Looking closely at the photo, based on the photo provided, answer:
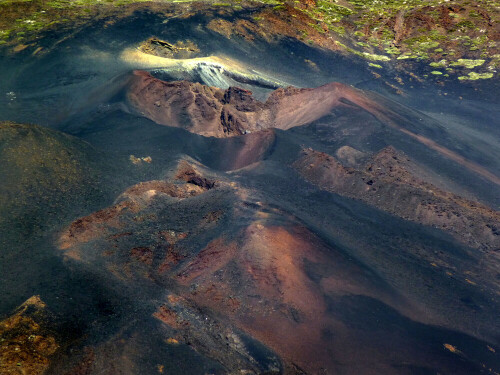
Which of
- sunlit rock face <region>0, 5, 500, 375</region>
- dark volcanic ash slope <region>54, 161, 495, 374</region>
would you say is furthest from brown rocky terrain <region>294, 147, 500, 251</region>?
dark volcanic ash slope <region>54, 161, 495, 374</region>

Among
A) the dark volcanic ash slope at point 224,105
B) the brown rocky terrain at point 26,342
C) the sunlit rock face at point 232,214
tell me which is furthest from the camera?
the dark volcanic ash slope at point 224,105

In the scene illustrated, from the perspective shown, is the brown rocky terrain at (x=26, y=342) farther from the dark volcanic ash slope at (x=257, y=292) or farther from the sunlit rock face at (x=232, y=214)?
the dark volcanic ash slope at (x=257, y=292)

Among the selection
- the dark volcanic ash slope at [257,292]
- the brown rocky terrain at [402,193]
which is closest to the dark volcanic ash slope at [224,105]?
the brown rocky terrain at [402,193]

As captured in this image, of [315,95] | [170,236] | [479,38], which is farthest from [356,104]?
[479,38]

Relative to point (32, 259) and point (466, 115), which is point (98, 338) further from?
point (466, 115)

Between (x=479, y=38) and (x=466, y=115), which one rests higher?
(x=479, y=38)

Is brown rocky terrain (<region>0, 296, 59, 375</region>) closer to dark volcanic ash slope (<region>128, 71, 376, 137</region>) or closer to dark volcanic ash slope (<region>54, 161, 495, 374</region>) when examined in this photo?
dark volcanic ash slope (<region>54, 161, 495, 374</region>)

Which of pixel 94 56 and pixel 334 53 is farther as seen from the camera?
pixel 334 53

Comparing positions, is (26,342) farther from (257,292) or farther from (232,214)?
(232,214)
